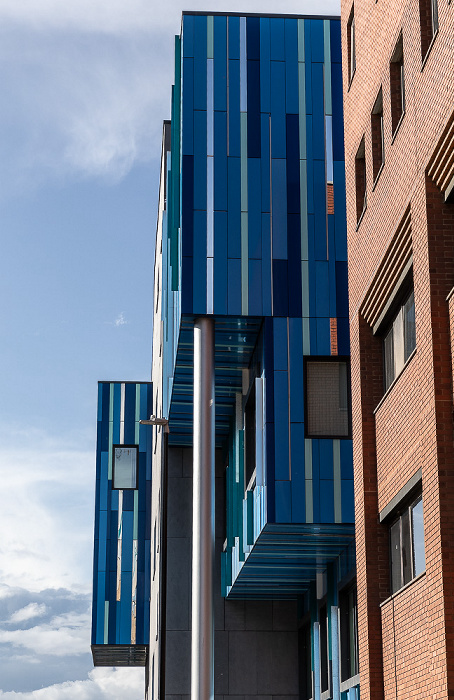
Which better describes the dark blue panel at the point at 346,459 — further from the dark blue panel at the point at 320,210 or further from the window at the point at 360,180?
the window at the point at 360,180

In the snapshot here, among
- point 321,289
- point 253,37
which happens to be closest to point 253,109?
point 253,37

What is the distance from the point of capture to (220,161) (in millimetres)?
28547

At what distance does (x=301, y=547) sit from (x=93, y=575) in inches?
994

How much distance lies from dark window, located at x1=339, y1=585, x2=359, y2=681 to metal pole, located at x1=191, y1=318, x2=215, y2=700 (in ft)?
10.4

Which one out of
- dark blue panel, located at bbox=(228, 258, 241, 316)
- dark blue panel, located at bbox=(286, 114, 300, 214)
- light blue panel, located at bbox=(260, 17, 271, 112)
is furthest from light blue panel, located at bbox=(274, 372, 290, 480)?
light blue panel, located at bbox=(260, 17, 271, 112)

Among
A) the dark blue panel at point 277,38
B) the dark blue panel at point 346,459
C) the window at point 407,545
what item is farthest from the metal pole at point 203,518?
the window at point 407,545

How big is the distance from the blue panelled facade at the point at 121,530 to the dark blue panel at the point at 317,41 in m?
26.3

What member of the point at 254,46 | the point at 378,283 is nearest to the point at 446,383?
the point at 378,283

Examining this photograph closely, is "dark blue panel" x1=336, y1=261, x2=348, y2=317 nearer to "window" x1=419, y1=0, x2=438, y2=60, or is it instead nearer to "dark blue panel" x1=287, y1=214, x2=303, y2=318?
"dark blue panel" x1=287, y1=214, x2=303, y2=318

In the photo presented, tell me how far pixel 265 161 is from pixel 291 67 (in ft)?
8.65

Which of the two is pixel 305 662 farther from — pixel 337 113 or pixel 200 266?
pixel 337 113

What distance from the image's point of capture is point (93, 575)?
51531 mm

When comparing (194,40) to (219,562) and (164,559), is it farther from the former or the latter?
(219,562)

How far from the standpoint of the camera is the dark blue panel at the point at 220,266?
2772 cm
